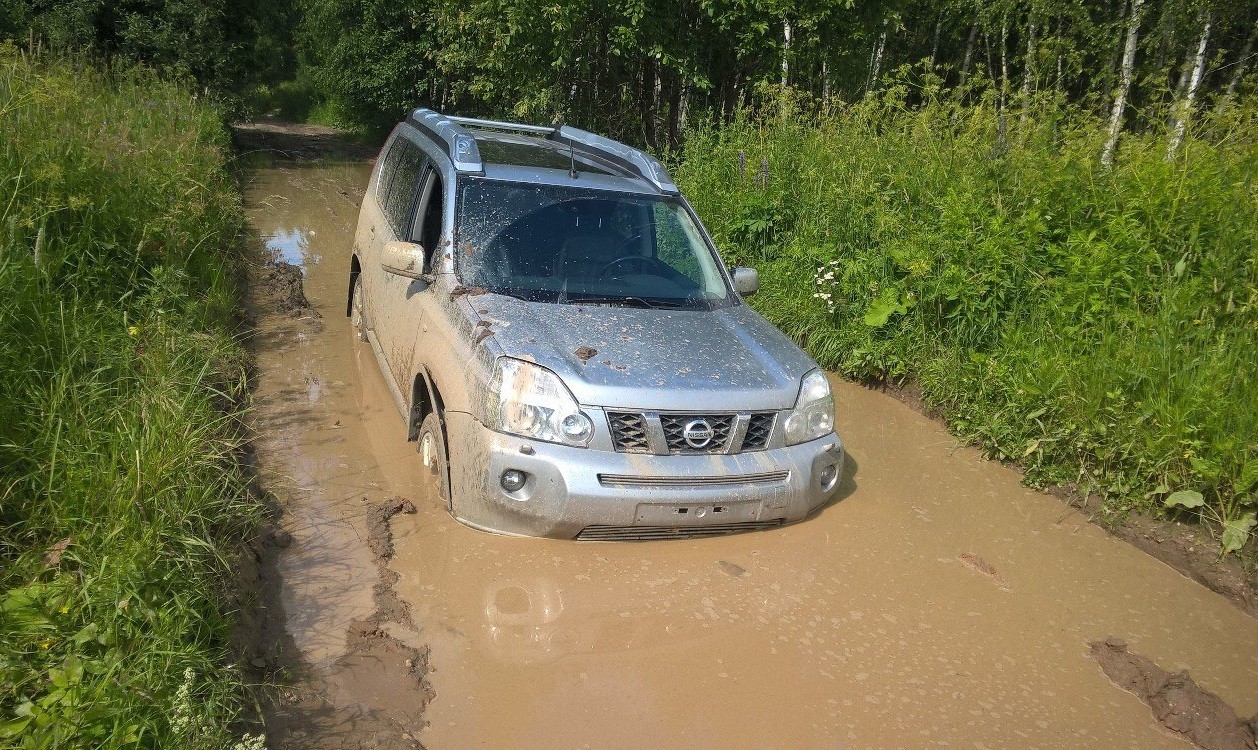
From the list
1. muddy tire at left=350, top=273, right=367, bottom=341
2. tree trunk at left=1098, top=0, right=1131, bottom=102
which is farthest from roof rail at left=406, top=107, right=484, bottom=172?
tree trunk at left=1098, top=0, right=1131, bottom=102

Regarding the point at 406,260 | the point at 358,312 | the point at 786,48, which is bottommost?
the point at 358,312

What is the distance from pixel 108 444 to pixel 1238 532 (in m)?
5.57

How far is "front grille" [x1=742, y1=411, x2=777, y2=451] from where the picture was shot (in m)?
4.42

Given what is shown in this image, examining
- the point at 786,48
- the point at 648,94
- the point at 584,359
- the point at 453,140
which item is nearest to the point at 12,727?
the point at 584,359

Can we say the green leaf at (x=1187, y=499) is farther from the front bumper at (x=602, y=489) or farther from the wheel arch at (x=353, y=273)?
the wheel arch at (x=353, y=273)

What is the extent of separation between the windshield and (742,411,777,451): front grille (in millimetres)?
1034

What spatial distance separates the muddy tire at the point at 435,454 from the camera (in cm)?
452

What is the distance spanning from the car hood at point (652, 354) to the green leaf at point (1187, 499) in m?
2.20

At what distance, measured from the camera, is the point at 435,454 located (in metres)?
4.80

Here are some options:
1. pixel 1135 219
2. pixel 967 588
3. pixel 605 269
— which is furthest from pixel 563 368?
pixel 1135 219

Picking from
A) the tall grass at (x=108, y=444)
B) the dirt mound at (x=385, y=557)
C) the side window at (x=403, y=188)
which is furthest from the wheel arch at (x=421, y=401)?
the side window at (x=403, y=188)

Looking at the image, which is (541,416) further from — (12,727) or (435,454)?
(12,727)

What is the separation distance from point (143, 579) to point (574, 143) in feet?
14.0

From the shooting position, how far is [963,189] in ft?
23.7
